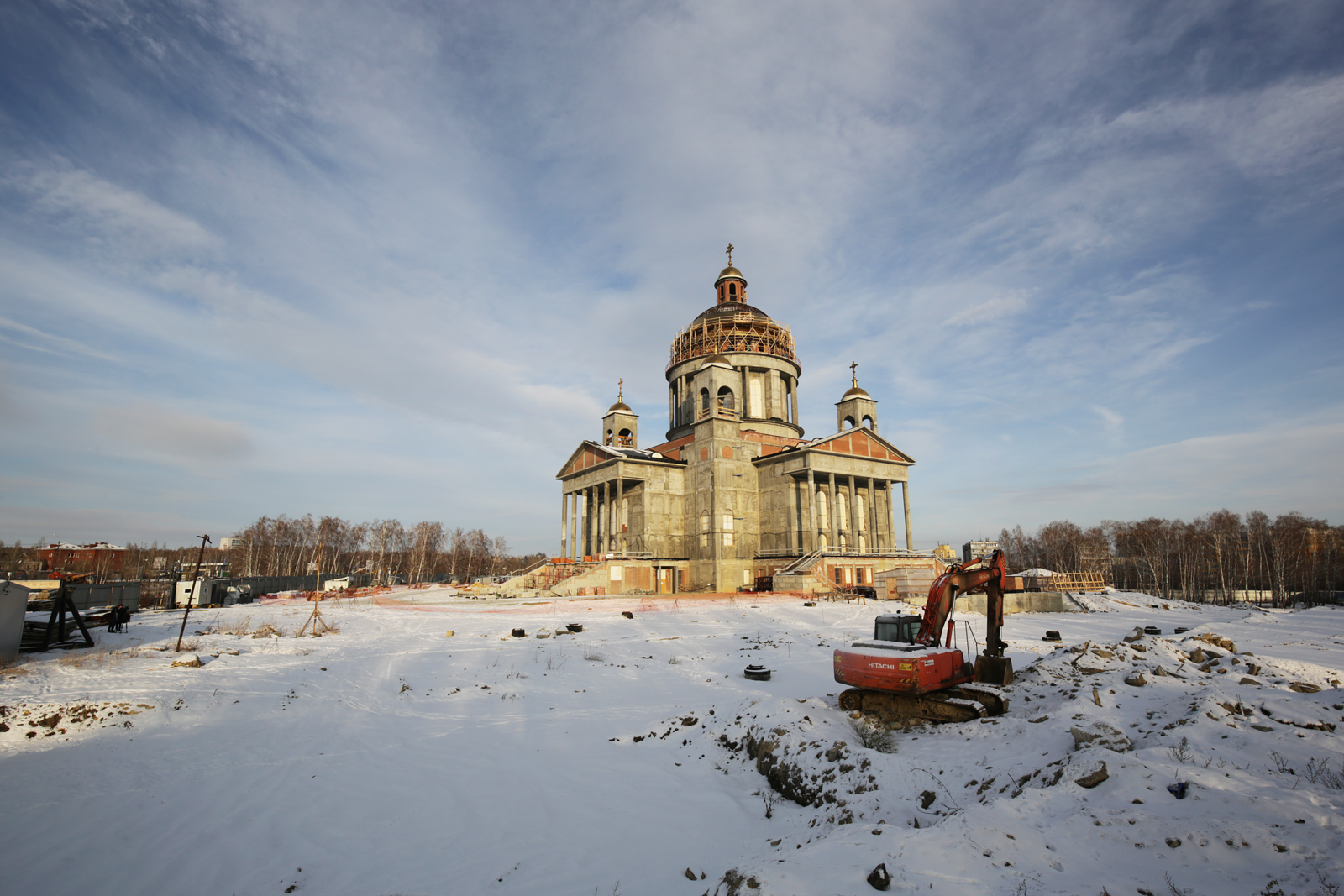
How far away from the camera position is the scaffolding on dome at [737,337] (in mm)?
64062

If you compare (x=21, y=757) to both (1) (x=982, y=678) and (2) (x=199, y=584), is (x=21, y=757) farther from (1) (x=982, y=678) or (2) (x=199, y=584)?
(2) (x=199, y=584)

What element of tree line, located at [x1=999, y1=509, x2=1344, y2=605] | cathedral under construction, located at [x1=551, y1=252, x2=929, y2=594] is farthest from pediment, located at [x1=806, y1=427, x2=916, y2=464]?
tree line, located at [x1=999, y1=509, x2=1344, y2=605]

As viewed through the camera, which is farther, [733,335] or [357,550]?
[357,550]

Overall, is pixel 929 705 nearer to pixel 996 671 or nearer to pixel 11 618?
pixel 996 671

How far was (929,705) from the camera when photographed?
44.7 ft

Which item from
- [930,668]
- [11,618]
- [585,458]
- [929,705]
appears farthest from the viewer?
[585,458]

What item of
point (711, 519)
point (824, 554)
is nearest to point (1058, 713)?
point (824, 554)

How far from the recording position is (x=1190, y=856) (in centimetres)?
630

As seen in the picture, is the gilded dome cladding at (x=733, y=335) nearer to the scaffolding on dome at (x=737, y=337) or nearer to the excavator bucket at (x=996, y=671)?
the scaffolding on dome at (x=737, y=337)

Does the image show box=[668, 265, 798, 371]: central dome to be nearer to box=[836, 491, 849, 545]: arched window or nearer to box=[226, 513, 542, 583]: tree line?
box=[836, 491, 849, 545]: arched window

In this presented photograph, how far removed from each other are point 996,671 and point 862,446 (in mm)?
41190

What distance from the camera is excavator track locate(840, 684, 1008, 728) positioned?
13.4 metres

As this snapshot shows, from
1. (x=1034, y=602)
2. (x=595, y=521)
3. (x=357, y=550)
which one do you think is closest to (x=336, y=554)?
(x=357, y=550)

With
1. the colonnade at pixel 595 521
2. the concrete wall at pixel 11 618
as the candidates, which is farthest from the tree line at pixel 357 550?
the concrete wall at pixel 11 618
